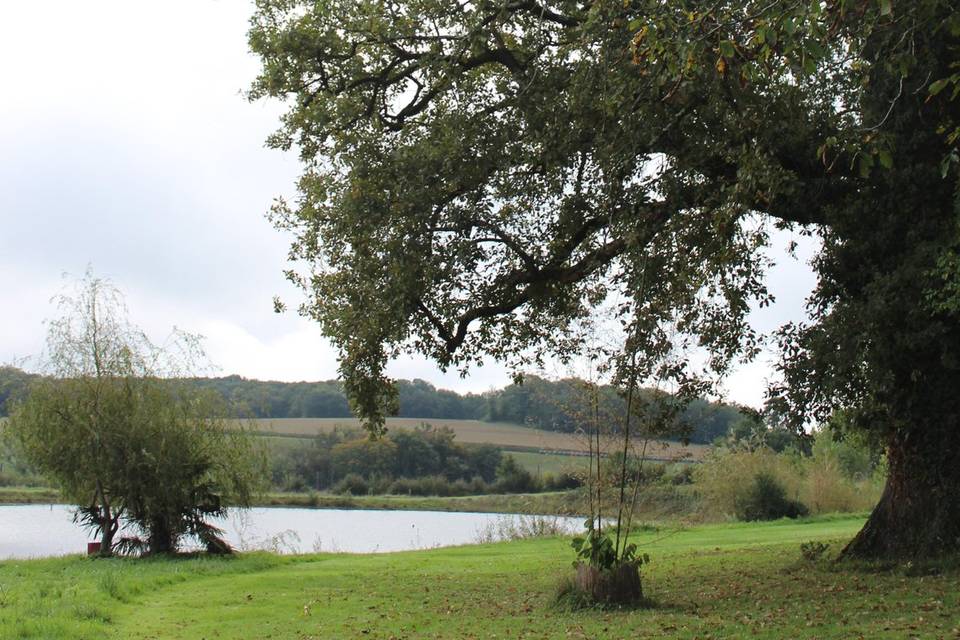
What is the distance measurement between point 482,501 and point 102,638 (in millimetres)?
38797

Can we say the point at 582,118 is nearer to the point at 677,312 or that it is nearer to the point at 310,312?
the point at 677,312

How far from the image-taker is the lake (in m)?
25.6

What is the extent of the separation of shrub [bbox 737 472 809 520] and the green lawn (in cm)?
1259

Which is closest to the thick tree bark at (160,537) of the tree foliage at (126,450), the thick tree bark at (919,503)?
the tree foliage at (126,450)

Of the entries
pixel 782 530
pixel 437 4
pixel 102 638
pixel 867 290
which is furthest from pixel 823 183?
pixel 782 530

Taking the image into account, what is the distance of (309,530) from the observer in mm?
33375

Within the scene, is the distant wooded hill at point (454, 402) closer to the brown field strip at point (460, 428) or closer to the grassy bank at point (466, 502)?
the brown field strip at point (460, 428)

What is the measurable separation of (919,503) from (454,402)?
54394 millimetres

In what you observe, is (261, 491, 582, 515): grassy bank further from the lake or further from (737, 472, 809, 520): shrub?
(737, 472, 809, 520): shrub

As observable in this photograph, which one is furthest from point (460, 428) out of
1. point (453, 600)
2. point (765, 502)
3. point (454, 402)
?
point (453, 600)

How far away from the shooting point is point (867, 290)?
41.4 ft

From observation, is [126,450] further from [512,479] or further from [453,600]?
[512,479]

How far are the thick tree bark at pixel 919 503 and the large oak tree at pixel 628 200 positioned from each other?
3 cm

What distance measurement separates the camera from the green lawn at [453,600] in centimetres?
1095
